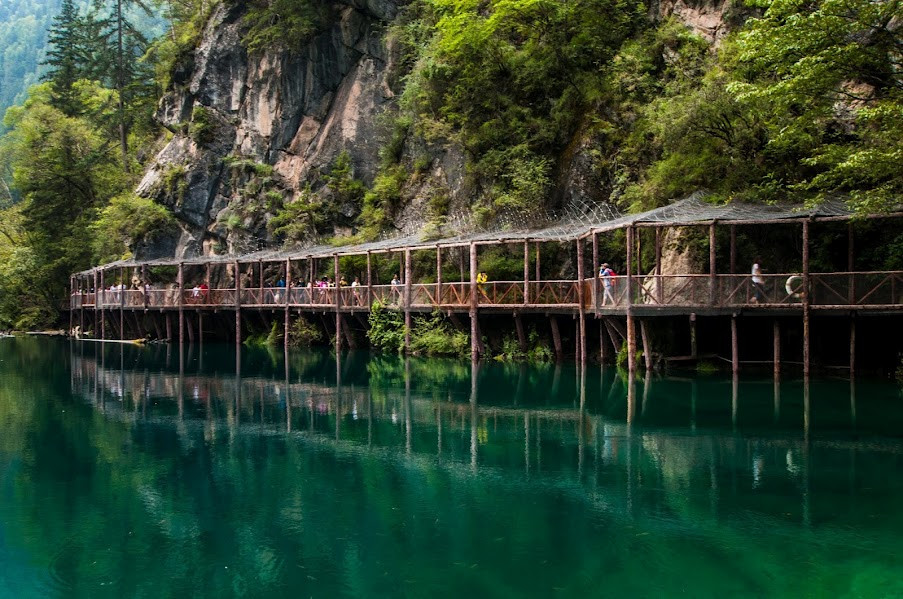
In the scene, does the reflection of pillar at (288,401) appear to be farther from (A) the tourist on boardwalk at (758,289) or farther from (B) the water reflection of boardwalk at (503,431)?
(A) the tourist on boardwalk at (758,289)

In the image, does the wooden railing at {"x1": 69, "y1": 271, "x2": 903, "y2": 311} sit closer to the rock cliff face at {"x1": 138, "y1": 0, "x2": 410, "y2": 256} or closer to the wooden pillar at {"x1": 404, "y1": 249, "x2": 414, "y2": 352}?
the wooden pillar at {"x1": 404, "y1": 249, "x2": 414, "y2": 352}

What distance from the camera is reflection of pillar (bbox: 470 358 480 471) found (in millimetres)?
15986

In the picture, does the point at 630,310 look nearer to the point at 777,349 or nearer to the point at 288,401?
the point at 777,349

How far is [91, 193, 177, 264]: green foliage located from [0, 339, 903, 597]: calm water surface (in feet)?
102

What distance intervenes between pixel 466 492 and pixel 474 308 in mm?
17417

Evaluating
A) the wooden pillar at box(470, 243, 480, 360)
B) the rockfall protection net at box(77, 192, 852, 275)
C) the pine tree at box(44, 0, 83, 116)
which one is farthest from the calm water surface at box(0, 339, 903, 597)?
the pine tree at box(44, 0, 83, 116)

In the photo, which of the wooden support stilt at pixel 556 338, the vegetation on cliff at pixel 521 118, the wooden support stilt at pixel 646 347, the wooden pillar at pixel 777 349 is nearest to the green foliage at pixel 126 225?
the vegetation on cliff at pixel 521 118

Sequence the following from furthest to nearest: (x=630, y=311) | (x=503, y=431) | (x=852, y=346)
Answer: (x=630, y=311)
(x=852, y=346)
(x=503, y=431)

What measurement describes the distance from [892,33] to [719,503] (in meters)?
13.2

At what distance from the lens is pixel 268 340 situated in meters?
43.2

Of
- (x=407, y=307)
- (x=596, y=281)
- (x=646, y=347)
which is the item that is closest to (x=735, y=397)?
(x=646, y=347)

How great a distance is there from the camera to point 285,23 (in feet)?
165

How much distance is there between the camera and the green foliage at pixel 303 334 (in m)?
40.9

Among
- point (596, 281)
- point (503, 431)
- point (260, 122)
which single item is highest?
point (260, 122)
